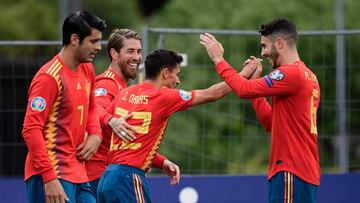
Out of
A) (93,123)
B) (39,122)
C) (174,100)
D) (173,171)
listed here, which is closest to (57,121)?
(39,122)

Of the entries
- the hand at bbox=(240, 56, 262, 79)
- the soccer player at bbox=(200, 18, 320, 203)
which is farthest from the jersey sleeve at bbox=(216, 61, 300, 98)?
the hand at bbox=(240, 56, 262, 79)

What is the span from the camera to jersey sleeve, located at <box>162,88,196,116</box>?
9.33m

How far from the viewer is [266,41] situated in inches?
364

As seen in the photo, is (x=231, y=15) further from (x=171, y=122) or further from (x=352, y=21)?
(x=171, y=122)

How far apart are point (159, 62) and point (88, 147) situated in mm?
998

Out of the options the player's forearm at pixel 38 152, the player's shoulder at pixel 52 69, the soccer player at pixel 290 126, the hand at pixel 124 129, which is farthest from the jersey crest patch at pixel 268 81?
the player's forearm at pixel 38 152

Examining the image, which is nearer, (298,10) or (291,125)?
(291,125)

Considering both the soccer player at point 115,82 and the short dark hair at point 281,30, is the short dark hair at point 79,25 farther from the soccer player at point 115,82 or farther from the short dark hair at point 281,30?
the short dark hair at point 281,30

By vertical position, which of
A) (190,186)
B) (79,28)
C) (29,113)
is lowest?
(190,186)

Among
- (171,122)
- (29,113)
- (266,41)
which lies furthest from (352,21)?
(29,113)

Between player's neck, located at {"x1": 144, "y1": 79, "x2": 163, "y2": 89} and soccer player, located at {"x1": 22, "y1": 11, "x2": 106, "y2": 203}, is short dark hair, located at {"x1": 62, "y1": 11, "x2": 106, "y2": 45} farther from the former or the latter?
player's neck, located at {"x1": 144, "y1": 79, "x2": 163, "y2": 89}

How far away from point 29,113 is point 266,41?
1992mm

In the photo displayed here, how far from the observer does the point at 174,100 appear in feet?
30.7

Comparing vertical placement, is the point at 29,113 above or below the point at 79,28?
below
